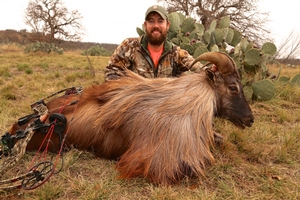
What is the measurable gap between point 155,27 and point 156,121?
183 cm

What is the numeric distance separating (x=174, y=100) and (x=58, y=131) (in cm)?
117

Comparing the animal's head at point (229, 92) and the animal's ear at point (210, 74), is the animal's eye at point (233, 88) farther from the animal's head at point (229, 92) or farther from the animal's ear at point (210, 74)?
the animal's ear at point (210, 74)

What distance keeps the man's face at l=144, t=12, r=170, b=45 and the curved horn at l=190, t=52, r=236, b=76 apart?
4.39 ft

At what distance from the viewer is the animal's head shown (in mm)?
2706

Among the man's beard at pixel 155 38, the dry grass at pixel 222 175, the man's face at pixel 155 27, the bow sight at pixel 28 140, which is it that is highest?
the man's face at pixel 155 27

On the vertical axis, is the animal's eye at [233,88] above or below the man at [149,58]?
below

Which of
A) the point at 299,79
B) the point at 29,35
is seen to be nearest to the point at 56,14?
the point at 29,35

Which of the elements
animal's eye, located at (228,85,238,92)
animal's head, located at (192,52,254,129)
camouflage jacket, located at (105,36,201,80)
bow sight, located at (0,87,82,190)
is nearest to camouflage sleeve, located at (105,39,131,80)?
camouflage jacket, located at (105,36,201,80)

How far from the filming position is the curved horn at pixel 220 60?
103 inches

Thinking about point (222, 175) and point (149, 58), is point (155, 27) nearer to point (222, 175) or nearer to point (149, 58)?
point (149, 58)

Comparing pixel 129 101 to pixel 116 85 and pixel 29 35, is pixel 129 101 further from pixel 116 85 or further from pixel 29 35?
pixel 29 35

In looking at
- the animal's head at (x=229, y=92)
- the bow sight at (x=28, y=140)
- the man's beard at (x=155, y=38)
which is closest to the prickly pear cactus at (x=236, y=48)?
the man's beard at (x=155, y=38)

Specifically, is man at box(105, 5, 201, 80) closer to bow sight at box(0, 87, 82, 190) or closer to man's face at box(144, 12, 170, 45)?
man's face at box(144, 12, 170, 45)

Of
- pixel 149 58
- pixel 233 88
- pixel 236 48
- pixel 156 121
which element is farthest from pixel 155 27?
pixel 236 48
